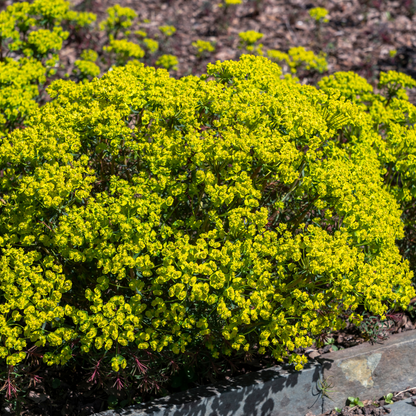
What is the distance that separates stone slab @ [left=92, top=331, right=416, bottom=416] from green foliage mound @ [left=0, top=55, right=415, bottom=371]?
16.1 inches

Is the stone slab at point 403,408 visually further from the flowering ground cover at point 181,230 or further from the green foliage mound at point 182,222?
the green foliage mound at point 182,222

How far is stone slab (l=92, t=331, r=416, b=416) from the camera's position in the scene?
3.75 metres

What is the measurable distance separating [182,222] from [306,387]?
1718mm

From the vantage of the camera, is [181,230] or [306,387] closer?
[181,230]

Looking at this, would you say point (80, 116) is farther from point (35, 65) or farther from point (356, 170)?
point (356, 170)

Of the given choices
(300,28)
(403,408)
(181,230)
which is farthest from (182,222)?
(300,28)

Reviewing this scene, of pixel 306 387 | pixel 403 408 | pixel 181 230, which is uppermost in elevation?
pixel 181 230

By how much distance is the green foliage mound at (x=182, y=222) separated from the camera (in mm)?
3086

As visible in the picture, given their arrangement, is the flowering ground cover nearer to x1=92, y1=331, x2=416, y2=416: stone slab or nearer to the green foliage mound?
the green foliage mound

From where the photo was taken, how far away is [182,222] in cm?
343

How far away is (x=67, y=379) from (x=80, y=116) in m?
2.15

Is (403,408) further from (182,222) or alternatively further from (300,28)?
(300,28)

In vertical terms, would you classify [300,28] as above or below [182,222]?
below

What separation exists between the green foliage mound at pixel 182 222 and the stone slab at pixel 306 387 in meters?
0.41
